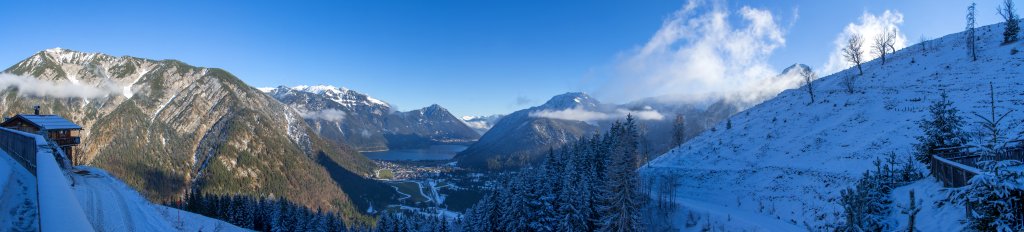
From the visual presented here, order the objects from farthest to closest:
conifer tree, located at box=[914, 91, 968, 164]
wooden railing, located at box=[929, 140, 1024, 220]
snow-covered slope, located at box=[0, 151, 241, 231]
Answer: conifer tree, located at box=[914, 91, 968, 164]
wooden railing, located at box=[929, 140, 1024, 220]
snow-covered slope, located at box=[0, 151, 241, 231]

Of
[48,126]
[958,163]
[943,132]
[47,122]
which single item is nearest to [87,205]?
[48,126]

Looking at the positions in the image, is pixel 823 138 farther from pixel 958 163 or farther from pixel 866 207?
pixel 866 207

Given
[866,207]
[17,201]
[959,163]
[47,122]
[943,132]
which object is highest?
[47,122]

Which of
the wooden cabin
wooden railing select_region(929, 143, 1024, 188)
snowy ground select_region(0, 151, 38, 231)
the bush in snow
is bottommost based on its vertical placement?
the bush in snow

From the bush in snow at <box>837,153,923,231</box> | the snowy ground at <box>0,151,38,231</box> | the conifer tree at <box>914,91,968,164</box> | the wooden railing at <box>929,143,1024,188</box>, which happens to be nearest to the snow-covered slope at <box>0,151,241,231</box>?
the snowy ground at <box>0,151,38,231</box>

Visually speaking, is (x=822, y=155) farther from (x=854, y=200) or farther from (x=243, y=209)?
(x=243, y=209)

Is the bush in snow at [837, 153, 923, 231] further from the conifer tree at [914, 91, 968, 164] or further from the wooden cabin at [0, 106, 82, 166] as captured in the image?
the wooden cabin at [0, 106, 82, 166]

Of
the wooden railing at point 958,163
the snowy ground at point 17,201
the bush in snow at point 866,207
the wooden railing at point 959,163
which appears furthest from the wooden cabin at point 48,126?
the wooden railing at point 958,163
